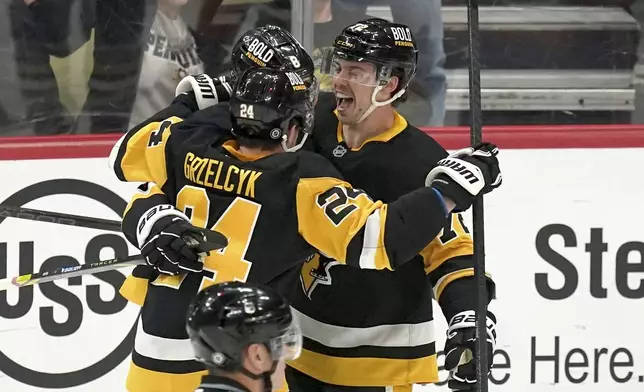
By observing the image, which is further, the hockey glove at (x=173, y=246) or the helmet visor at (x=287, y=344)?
the hockey glove at (x=173, y=246)

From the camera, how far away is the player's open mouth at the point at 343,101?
2.36 m

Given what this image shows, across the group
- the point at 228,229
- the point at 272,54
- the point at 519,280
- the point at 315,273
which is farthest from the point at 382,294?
the point at 519,280

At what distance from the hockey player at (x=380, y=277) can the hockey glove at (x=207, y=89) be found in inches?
9.8

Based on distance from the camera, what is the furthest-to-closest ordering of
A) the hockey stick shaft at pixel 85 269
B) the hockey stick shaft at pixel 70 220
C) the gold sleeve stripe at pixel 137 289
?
1. the hockey stick shaft at pixel 70 220
2. the hockey stick shaft at pixel 85 269
3. the gold sleeve stripe at pixel 137 289

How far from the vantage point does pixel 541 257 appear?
3180 millimetres

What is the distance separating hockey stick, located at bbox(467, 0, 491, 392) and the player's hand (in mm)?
508

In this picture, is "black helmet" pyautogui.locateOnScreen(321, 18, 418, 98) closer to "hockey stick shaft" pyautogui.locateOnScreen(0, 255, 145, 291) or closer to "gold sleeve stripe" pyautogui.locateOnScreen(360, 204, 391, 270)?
"gold sleeve stripe" pyautogui.locateOnScreen(360, 204, 391, 270)

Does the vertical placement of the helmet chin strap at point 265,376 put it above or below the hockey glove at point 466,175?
below

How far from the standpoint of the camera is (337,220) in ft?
6.59

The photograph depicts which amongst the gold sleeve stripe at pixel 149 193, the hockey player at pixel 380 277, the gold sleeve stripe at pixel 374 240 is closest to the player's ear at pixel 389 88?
the hockey player at pixel 380 277

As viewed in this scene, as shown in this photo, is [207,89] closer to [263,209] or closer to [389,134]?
[389,134]

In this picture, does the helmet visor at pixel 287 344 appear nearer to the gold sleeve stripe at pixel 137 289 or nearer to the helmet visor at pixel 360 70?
the gold sleeve stripe at pixel 137 289

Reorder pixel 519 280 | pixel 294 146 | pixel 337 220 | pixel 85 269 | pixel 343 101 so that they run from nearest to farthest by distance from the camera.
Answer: pixel 337 220 < pixel 294 146 < pixel 343 101 < pixel 85 269 < pixel 519 280

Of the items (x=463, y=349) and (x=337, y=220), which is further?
(x=463, y=349)
